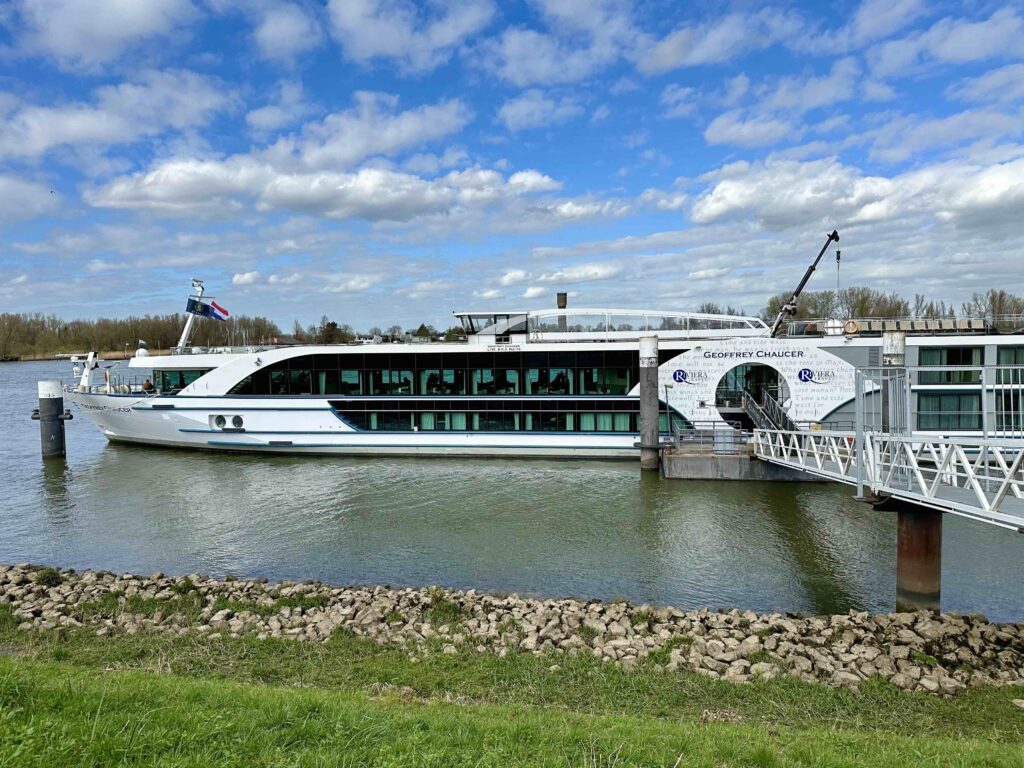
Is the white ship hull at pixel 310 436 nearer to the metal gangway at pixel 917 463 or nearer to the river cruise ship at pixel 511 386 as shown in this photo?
the river cruise ship at pixel 511 386

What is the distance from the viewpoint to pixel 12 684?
5.93 meters

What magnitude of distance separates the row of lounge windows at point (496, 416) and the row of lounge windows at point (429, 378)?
1.72 feet

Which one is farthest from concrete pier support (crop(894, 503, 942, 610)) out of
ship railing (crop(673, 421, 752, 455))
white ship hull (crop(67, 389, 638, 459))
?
white ship hull (crop(67, 389, 638, 459))

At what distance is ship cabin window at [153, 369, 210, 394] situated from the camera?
3053cm

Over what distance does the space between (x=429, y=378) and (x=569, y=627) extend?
791 inches

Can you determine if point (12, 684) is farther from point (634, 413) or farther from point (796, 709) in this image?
point (634, 413)

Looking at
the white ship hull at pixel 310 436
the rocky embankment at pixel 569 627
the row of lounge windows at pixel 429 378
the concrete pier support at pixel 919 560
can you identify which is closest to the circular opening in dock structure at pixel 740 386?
the white ship hull at pixel 310 436

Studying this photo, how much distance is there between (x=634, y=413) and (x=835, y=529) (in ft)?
36.5

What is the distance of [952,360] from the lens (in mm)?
25500

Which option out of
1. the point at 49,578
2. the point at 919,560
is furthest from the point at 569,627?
the point at 49,578

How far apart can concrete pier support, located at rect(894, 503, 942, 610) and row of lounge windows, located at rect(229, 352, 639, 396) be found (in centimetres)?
1651

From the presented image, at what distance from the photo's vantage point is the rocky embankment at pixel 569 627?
901 cm

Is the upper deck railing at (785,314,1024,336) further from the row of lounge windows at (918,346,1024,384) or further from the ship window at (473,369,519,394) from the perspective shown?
the ship window at (473,369,519,394)

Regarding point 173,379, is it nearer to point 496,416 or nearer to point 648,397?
point 496,416
